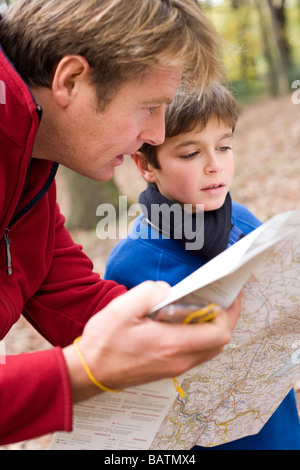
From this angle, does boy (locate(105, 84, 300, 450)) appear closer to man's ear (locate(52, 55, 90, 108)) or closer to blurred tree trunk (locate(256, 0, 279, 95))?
man's ear (locate(52, 55, 90, 108))

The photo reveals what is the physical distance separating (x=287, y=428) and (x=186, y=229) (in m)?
0.87

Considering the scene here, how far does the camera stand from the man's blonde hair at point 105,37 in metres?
1.59

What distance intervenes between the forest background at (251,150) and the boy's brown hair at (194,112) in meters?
0.22

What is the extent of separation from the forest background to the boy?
351mm

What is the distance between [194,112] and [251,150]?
11317 mm

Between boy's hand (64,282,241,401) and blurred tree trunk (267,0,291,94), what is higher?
blurred tree trunk (267,0,291,94)

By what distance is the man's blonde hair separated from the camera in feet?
5.22

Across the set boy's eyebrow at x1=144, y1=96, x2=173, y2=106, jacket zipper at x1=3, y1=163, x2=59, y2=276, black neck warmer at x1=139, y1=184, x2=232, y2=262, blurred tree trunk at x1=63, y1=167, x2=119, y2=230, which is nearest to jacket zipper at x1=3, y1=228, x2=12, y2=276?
jacket zipper at x1=3, y1=163, x2=59, y2=276

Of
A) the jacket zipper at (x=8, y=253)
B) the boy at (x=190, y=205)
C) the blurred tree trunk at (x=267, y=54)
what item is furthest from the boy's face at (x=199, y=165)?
the blurred tree trunk at (x=267, y=54)

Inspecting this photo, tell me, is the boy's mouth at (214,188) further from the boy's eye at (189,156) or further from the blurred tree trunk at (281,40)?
the blurred tree trunk at (281,40)

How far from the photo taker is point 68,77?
63.9 inches

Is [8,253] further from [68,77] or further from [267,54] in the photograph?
[267,54]

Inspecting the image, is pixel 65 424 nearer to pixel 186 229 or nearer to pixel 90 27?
pixel 186 229

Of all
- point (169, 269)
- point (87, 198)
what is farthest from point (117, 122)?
point (87, 198)
